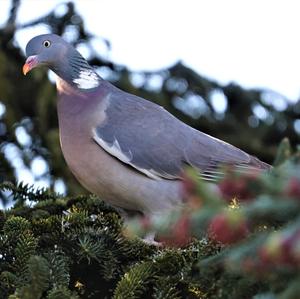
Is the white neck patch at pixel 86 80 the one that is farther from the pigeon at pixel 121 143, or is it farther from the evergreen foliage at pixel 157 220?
the evergreen foliage at pixel 157 220

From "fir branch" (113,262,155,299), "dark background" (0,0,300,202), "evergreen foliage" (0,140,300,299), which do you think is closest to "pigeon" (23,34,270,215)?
"evergreen foliage" (0,140,300,299)

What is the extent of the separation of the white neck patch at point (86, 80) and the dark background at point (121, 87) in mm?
624

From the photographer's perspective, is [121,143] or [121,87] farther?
[121,87]

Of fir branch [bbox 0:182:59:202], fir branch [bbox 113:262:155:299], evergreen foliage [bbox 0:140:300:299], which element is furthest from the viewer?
fir branch [bbox 0:182:59:202]

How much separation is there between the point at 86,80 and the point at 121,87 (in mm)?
1023

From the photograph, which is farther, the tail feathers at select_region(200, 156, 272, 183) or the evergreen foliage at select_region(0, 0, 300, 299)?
the tail feathers at select_region(200, 156, 272, 183)

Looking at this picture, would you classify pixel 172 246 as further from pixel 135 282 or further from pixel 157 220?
pixel 157 220

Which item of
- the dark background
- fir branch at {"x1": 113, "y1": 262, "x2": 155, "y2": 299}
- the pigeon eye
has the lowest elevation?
the dark background

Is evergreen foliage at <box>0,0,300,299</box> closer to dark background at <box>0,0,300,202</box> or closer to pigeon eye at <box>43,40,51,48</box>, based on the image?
dark background at <box>0,0,300,202</box>

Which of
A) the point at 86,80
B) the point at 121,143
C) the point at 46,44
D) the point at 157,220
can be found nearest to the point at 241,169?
the point at 121,143

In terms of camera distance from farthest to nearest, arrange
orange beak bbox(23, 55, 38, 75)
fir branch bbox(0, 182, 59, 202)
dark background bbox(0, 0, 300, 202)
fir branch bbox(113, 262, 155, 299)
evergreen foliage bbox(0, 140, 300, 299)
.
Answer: dark background bbox(0, 0, 300, 202), orange beak bbox(23, 55, 38, 75), fir branch bbox(0, 182, 59, 202), fir branch bbox(113, 262, 155, 299), evergreen foliage bbox(0, 140, 300, 299)

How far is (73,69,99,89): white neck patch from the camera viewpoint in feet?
14.9

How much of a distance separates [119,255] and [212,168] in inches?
50.3

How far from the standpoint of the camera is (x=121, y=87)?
5586 mm
